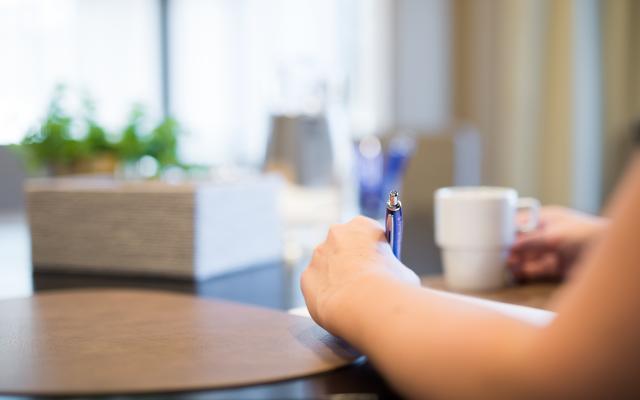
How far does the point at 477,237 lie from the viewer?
0.93 meters

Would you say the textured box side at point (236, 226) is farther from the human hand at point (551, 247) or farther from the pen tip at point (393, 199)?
the pen tip at point (393, 199)

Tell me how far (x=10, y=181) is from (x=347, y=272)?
2.30 meters

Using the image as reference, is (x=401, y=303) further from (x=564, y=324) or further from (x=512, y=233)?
(x=512, y=233)

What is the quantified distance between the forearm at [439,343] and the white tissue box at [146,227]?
0.59 metres

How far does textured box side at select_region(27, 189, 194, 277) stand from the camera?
41.0 inches

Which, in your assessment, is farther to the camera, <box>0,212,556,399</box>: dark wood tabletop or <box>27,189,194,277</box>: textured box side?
<box>27,189,194,277</box>: textured box side

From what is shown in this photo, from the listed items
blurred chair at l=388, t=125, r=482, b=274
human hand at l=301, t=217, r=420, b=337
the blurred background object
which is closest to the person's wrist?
human hand at l=301, t=217, r=420, b=337

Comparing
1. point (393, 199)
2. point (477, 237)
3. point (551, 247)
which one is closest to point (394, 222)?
point (393, 199)

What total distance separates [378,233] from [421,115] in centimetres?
460

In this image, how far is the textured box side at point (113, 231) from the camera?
1.04 m

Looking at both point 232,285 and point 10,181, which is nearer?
point 232,285

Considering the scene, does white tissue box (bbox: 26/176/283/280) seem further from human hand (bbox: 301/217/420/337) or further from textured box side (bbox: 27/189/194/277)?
human hand (bbox: 301/217/420/337)

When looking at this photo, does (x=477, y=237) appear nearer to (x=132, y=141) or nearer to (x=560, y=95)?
(x=132, y=141)

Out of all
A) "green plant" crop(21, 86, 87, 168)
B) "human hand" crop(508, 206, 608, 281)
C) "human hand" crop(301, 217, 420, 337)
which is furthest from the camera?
"green plant" crop(21, 86, 87, 168)
